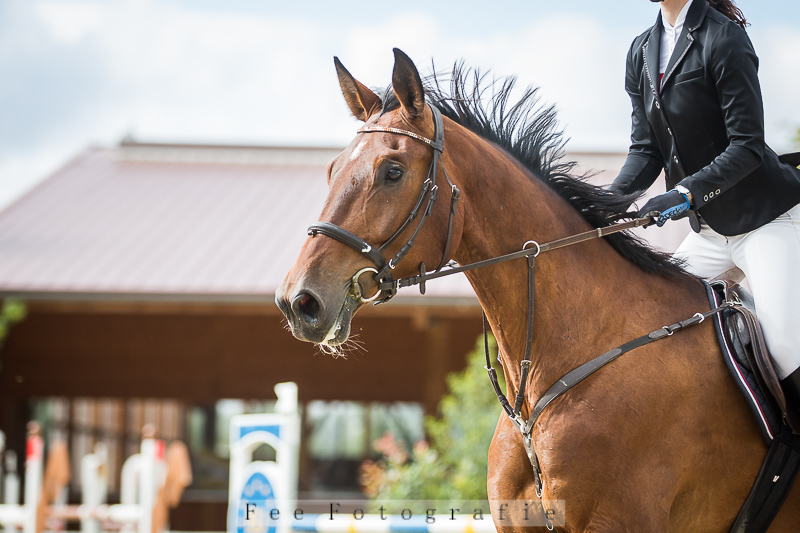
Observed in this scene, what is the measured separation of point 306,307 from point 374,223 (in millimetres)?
330

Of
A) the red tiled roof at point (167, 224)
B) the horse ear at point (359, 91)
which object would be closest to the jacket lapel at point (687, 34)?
the horse ear at point (359, 91)

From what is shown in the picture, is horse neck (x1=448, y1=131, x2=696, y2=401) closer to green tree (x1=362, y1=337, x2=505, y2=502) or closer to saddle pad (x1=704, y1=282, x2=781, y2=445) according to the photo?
saddle pad (x1=704, y1=282, x2=781, y2=445)

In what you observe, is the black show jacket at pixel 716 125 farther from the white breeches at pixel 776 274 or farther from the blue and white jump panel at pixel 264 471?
the blue and white jump panel at pixel 264 471

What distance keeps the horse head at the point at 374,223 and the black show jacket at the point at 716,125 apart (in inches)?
34.3

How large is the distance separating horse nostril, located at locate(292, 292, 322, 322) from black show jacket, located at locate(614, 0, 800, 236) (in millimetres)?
1301

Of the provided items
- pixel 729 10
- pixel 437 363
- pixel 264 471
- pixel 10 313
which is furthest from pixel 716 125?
pixel 10 313

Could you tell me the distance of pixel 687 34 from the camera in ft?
8.32

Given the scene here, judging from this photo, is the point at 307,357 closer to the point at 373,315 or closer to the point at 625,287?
the point at 373,315

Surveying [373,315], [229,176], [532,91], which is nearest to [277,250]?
[373,315]

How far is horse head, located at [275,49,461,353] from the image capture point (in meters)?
2.05

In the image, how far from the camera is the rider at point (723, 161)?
2.36 m

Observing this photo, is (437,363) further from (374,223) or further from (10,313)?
(374,223)

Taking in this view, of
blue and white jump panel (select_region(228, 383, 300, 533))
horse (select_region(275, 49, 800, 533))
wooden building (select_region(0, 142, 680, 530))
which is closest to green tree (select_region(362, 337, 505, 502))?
blue and white jump panel (select_region(228, 383, 300, 533))

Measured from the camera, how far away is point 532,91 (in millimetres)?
2670
